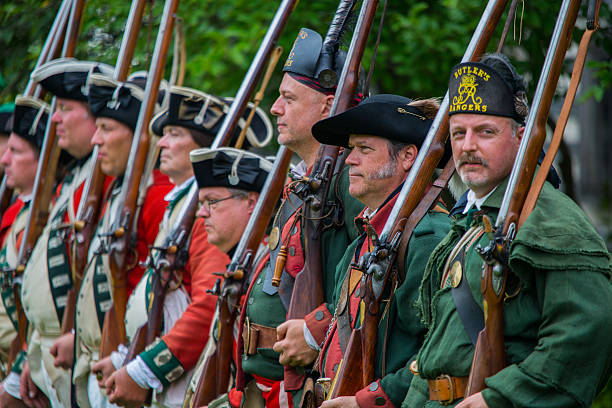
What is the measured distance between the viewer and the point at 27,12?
8305 millimetres

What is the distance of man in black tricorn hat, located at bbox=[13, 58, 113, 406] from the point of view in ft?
20.4

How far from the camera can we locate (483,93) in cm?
309

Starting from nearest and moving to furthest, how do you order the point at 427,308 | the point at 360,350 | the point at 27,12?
the point at 427,308
the point at 360,350
the point at 27,12

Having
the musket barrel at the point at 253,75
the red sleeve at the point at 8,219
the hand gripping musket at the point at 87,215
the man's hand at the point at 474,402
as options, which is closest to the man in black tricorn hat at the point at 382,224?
the man's hand at the point at 474,402

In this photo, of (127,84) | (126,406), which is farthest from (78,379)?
(127,84)

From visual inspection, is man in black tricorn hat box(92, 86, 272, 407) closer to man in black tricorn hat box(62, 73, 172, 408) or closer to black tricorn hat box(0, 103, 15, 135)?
man in black tricorn hat box(62, 73, 172, 408)

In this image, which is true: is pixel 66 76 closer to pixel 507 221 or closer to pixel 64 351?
pixel 64 351

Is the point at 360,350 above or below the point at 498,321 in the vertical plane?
below

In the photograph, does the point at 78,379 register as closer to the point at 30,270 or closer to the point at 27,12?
the point at 30,270

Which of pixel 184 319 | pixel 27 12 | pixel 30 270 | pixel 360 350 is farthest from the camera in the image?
pixel 27 12

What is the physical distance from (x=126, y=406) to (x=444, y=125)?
Result: 2565mm

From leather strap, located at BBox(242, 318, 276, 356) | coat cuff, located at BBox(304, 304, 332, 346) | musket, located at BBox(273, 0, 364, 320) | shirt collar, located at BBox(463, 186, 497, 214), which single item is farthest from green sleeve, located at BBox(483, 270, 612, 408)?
leather strap, located at BBox(242, 318, 276, 356)

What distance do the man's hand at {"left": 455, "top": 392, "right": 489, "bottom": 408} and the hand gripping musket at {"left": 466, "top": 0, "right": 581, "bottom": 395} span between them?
5 cm

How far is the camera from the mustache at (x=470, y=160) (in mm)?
3062
